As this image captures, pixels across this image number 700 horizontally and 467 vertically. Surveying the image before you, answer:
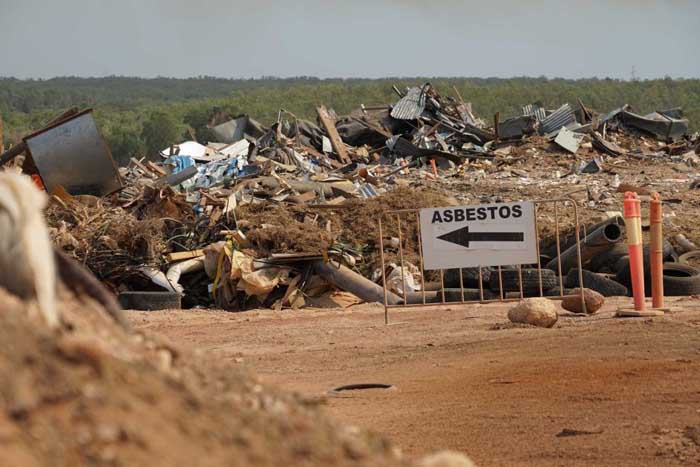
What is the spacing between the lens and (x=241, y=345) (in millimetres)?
12891

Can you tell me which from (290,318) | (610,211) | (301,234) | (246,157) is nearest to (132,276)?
(301,234)

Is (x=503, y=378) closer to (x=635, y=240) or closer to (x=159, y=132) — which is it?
(x=635, y=240)

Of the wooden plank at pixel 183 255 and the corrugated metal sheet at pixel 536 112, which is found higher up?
the corrugated metal sheet at pixel 536 112

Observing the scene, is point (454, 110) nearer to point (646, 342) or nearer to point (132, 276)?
point (132, 276)

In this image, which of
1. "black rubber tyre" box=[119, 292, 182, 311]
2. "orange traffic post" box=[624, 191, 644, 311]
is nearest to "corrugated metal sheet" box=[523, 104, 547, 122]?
"black rubber tyre" box=[119, 292, 182, 311]

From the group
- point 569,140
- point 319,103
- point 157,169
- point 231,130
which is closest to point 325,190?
point 157,169

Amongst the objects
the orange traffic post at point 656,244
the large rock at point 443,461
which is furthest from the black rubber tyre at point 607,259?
the large rock at point 443,461

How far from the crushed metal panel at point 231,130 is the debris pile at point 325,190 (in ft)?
0.21

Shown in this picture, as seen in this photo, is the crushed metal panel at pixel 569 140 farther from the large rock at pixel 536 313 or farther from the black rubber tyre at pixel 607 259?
the large rock at pixel 536 313

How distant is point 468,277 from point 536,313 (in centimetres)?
481

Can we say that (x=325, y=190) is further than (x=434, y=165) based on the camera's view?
No

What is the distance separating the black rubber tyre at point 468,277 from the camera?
1609 cm

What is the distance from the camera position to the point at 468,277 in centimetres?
1658

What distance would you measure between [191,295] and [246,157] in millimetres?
12974
